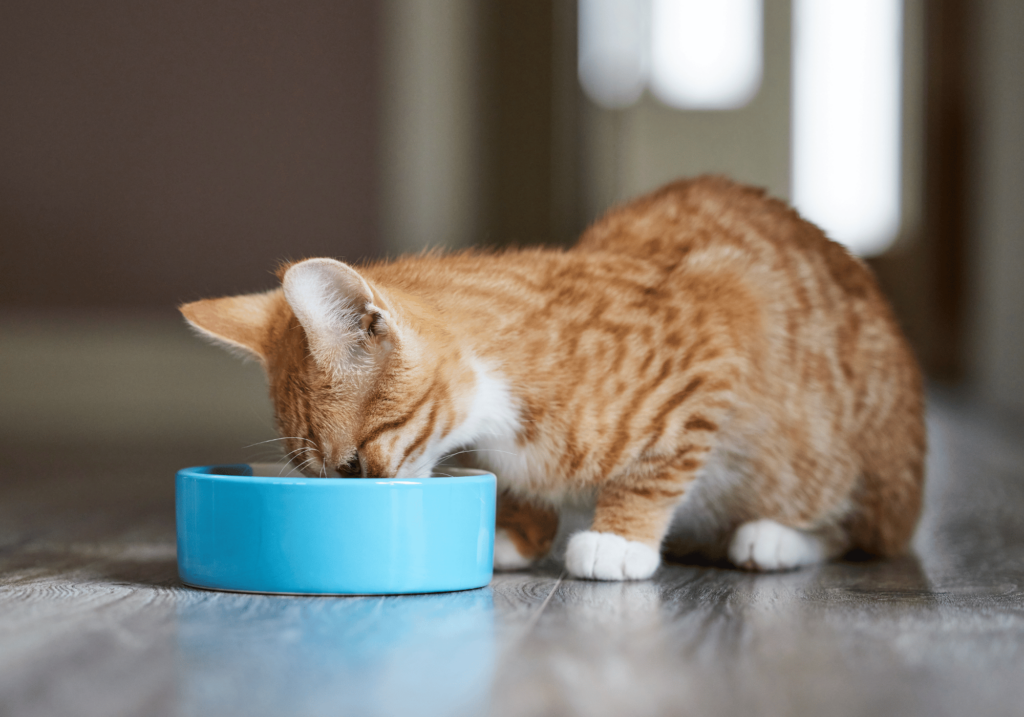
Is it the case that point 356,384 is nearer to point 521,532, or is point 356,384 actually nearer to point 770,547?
point 521,532

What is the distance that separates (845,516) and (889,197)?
5.79m

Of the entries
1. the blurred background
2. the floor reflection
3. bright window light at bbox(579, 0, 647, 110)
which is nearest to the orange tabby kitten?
the floor reflection

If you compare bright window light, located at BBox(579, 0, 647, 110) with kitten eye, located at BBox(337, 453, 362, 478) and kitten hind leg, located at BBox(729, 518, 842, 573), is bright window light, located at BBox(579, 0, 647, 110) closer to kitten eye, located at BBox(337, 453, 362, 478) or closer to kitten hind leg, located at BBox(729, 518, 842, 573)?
kitten hind leg, located at BBox(729, 518, 842, 573)

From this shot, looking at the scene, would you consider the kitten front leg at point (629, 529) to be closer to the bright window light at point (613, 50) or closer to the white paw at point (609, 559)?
the white paw at point (609, 559)

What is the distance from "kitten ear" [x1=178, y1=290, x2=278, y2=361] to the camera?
4.33 ft

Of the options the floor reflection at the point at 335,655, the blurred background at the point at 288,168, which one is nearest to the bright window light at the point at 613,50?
the blurred background at the point at 288,168

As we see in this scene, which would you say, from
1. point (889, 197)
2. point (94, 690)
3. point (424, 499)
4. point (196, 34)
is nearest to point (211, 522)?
point (424, 499)

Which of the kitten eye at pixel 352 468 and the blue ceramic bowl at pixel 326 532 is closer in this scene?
the blue ceramic bowl at pixel 326 532

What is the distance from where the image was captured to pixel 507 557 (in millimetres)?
1362

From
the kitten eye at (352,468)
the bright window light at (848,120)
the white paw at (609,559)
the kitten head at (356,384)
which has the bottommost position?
the white paw at (609,559)

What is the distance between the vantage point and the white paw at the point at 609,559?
4.14 ft

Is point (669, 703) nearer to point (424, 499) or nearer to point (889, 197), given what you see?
point (424, 499)

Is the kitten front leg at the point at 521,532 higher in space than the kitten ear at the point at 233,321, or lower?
lower

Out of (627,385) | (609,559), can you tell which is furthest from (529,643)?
(627,385)
